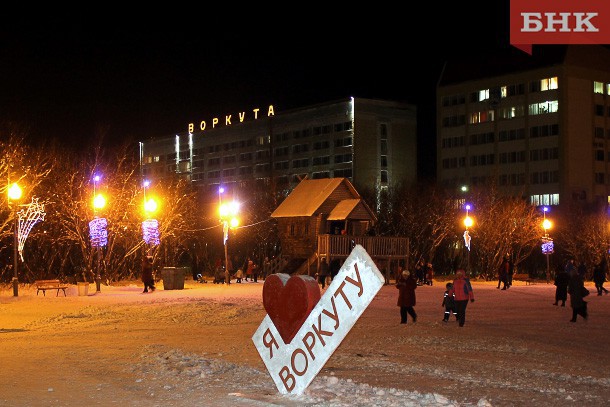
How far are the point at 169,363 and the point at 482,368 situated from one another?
5.28m

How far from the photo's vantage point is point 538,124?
109625mm

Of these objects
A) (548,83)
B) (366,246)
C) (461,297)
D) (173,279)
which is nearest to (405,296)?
(461,297)

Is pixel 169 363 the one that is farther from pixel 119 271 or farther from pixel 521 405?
pixel 119 271

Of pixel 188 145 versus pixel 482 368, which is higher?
pixel 188 145

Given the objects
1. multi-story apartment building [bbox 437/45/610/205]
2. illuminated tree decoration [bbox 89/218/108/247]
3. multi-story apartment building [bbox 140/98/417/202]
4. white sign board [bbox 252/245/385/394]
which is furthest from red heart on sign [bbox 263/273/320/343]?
multi-story apartment building [bbox 140/98/417/202]

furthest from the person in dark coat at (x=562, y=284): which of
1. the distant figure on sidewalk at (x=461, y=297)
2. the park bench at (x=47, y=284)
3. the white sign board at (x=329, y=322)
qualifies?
the white sign board at (x=329, y=322)

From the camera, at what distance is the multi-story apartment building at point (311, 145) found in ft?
422

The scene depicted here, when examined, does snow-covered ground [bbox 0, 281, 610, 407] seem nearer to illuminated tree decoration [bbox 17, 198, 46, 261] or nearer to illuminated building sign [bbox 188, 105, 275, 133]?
illuminated tree decoration [bbox 17, 198, 46, 261]

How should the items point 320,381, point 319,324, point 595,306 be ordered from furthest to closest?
point 595,306, point 320,381, point 319,324

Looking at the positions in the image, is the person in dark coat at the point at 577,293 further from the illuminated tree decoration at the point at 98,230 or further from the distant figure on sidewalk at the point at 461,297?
the illuminated tree decoration at the point at 98,230

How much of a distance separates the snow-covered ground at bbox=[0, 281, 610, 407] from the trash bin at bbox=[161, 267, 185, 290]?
1383 cm

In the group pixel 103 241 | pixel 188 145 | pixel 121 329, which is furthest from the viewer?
pixel 188 145

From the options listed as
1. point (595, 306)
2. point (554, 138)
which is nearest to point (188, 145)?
point (554, 138)

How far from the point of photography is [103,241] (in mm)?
41375
